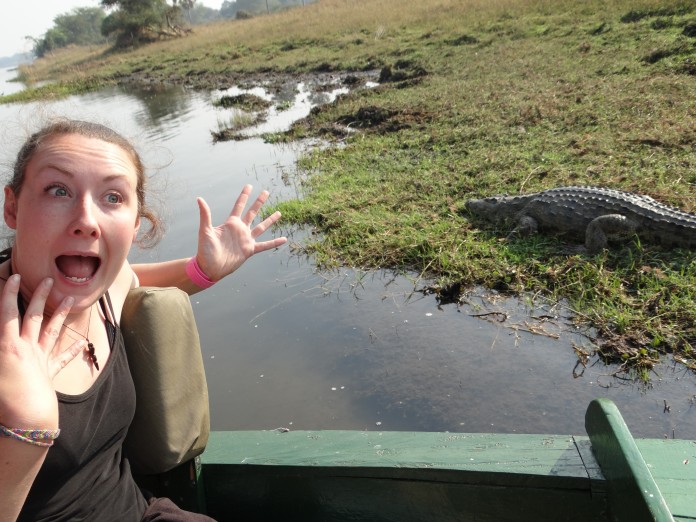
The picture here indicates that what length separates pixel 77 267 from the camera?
1.43 metres

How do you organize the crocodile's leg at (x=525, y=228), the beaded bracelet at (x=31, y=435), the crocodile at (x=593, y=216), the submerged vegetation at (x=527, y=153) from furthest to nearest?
the crocodile's leg at (x=525, y=228) → the crocodile at (x=593, y=216) → the submerged vegetation at (x=527, y=153) → the beaded bracelet at (x=31, y=435)

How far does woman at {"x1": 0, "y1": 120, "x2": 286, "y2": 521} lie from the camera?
1.18 meters

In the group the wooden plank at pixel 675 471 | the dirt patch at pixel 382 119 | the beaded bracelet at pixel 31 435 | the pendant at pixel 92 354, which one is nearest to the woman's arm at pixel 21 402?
the beaded bracelet at pixel 31 435

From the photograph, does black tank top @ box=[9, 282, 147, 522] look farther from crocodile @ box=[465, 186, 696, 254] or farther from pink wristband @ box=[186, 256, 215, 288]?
crocodile @ box=[465, 186, 696, 254]

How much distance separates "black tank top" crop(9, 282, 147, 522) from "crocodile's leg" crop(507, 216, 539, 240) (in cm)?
360

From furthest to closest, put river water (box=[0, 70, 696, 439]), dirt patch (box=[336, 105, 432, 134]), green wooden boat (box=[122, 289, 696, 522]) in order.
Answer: dirt patch (box=[336, 105, 432, 134]) → river water (box=[0, 70, 696, 439]) → green wooden boat (box=[122, 289, 696, 522])

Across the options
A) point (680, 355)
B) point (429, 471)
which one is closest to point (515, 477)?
point (429, 471)

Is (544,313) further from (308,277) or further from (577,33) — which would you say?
(577,33)

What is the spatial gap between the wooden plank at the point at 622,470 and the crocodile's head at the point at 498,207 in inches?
138

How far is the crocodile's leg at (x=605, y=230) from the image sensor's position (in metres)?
4.24

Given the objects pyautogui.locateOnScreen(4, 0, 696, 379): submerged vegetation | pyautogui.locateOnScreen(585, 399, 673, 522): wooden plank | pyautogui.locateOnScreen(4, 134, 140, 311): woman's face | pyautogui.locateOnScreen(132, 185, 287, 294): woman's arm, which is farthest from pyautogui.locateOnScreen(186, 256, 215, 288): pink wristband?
pyautogui.locateOnScreen(4, 0, 696, 379): submerged vegetation

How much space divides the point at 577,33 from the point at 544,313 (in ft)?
34.8

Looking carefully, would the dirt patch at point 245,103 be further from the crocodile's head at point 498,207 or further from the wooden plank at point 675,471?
the wooden plank at point 675,471

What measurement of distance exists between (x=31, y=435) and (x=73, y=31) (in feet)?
343
